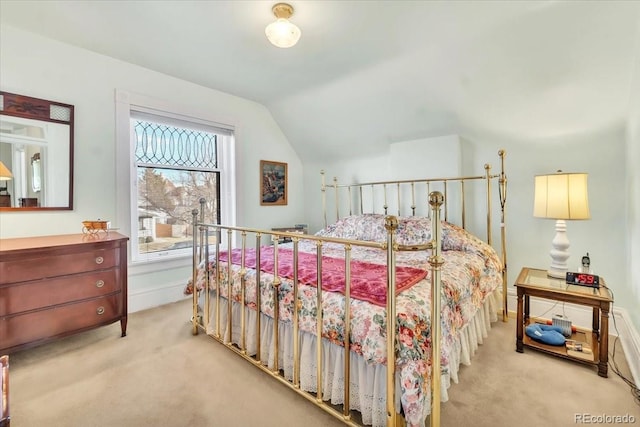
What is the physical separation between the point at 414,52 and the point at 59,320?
3.40m

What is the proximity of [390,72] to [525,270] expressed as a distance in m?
2.12

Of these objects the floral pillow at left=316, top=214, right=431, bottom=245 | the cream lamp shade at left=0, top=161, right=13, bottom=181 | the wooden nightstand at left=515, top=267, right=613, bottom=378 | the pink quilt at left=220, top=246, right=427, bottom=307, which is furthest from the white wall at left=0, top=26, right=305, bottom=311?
the wooden nightstand at left=515, top=267, right=613, bottom=378

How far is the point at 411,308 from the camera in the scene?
1.27m

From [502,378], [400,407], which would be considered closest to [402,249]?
[400,407]

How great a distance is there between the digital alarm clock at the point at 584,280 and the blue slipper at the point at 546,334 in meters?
0.39

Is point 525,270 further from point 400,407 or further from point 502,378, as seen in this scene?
point 400,407

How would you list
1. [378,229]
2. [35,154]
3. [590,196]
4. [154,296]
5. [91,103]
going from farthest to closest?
[154,296]
[378,229]
[91,103]
[590,196]
[35,154]

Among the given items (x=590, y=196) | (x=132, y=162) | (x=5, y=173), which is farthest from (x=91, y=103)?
(x=590, y=196)

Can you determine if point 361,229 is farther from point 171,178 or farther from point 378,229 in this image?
point 171,178

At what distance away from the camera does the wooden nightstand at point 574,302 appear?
5.86ft

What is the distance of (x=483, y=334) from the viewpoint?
2.33 meters

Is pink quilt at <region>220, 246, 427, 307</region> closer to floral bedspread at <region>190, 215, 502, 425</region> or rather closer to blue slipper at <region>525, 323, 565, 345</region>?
floral bedspread at <region>190, 215, 502, 425</region>

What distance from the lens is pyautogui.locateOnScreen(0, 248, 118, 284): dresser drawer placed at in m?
1.82

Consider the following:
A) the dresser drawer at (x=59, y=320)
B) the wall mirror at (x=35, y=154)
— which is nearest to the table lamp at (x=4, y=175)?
the wall mirror at (x=35, y=154)
